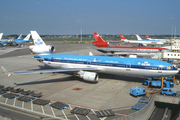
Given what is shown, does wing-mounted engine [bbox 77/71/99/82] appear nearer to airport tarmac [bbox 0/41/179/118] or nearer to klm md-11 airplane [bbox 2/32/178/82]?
klm md-11 airplane [bbox 2/32/178/82]

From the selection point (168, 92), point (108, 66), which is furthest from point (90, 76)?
point (168, 92)

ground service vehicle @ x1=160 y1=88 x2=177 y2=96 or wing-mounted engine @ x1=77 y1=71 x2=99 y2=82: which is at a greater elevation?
wing-mounted engine @ x1=77 y1=71 x2=99 y2=82

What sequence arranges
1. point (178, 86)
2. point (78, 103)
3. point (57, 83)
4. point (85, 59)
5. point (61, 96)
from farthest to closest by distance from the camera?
point (85, 59), point (57, 83), point (178, 86), point (61, 96), point (78, 103)

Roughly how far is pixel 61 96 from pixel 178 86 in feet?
60.0

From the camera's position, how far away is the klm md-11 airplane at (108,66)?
2386 centimetres

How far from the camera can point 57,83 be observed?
2638 centimetres

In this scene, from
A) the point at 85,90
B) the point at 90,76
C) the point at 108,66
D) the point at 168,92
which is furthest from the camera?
the point at 108,66

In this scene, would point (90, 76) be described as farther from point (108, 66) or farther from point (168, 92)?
A: point (168, 92)

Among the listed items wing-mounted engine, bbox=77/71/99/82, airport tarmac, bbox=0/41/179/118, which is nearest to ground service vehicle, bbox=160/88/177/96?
airport tarmac, bbox=0/41/179/118

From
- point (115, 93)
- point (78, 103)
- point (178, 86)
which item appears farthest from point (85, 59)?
point (178, 86)

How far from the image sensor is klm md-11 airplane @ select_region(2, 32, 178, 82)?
2386 cm

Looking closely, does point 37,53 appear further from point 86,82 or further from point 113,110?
point 113,110

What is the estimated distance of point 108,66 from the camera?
87.4 feet

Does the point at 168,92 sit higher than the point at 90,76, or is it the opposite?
the point at 90,76
